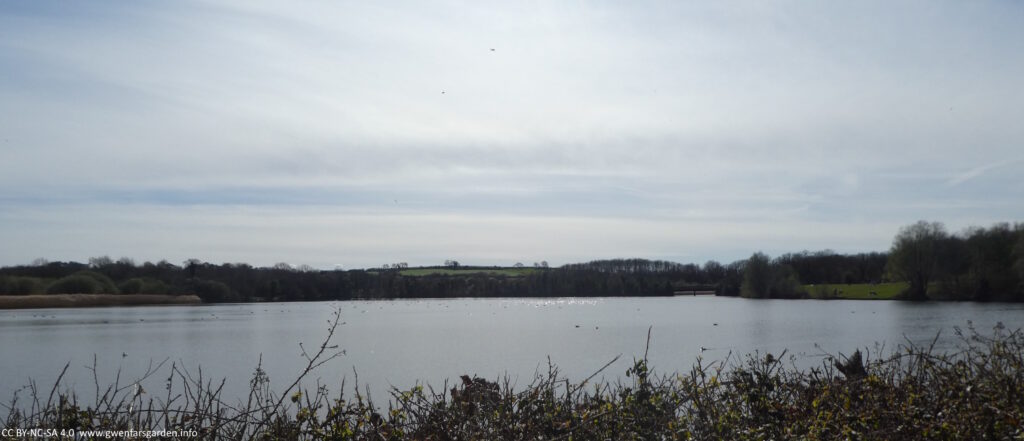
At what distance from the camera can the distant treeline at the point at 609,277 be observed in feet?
230

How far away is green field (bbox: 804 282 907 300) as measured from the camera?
82.4 meters

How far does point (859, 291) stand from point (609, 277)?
51526 mm

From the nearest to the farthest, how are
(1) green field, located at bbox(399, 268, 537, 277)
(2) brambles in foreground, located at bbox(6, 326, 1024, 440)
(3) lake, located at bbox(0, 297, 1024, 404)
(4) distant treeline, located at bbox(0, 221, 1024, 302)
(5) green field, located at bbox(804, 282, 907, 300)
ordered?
(2) brambles in foreground, located at bbox(6, 326, 1024, 440)
(3) lake, located at bbox(0, 297, 1024, 404)
(4) distant treeline, located at bbox(0, 221, 1024, 302)
(5) green field, located at bbox(804, 282, 907, 300)
(1) green field, located at bbox(399, 268, 537, 277)

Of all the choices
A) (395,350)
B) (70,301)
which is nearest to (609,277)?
(70,301)

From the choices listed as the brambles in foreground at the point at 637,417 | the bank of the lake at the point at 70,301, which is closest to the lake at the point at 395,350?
the brambles in foreground at the point at 637,417

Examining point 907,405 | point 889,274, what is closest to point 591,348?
point 907,405

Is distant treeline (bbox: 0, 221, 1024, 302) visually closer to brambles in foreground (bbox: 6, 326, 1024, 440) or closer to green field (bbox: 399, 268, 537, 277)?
green field (bbox: 399, 268, 537, 277)

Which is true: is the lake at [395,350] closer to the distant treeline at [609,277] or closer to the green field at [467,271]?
the distant treeline at [609,277]

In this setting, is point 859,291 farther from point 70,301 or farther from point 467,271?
point 70,301

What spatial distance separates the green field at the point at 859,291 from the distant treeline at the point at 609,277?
6.16ft

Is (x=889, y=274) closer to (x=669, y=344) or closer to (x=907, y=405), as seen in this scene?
(x=669, y=344)

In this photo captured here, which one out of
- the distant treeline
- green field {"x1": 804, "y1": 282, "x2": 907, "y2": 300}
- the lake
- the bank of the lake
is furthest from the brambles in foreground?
green field {"x1": 804, "y1": 282, "x2": 907, "y2": 300}

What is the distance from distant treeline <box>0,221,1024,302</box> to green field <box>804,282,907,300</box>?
1.88 meters

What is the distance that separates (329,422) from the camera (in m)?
5.21
